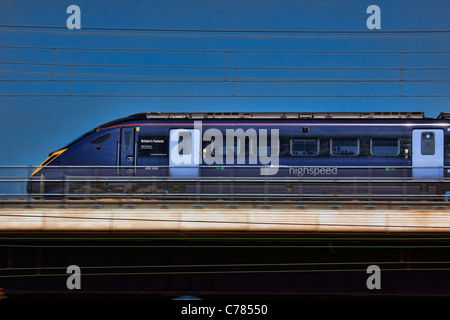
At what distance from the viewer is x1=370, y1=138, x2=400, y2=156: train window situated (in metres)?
15.4

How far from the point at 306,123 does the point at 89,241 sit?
8.66 metres

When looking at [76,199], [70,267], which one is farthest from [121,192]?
[70,267]

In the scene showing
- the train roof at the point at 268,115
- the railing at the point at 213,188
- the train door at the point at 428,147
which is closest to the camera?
the railing at the point at 213,188

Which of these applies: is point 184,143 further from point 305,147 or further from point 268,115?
point 305,147

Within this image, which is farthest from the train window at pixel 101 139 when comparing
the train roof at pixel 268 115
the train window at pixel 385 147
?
the train window at pixel 385 147

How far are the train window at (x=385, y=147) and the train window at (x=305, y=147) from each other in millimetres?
1895

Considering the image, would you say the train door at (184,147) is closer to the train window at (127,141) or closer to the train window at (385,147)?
the train window at (127,141)

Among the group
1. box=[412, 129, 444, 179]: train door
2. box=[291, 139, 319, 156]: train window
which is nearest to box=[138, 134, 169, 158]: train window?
box=[291, 139, 319, 156]: train window

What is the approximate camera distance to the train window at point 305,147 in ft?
51.1

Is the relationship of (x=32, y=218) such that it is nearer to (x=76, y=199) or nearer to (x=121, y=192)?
(x=76, y=199)

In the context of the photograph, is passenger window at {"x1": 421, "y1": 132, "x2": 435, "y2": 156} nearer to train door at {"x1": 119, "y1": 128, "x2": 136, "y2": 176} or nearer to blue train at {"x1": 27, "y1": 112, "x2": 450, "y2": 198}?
blue train at {"x1": 27, "y1": 112, "x2": 450, "y2": 198}

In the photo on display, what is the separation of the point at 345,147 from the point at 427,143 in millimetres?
2727

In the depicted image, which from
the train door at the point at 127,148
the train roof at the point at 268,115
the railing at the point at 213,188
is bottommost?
the railing at the point at 213,188

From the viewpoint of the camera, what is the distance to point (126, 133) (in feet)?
52.3
